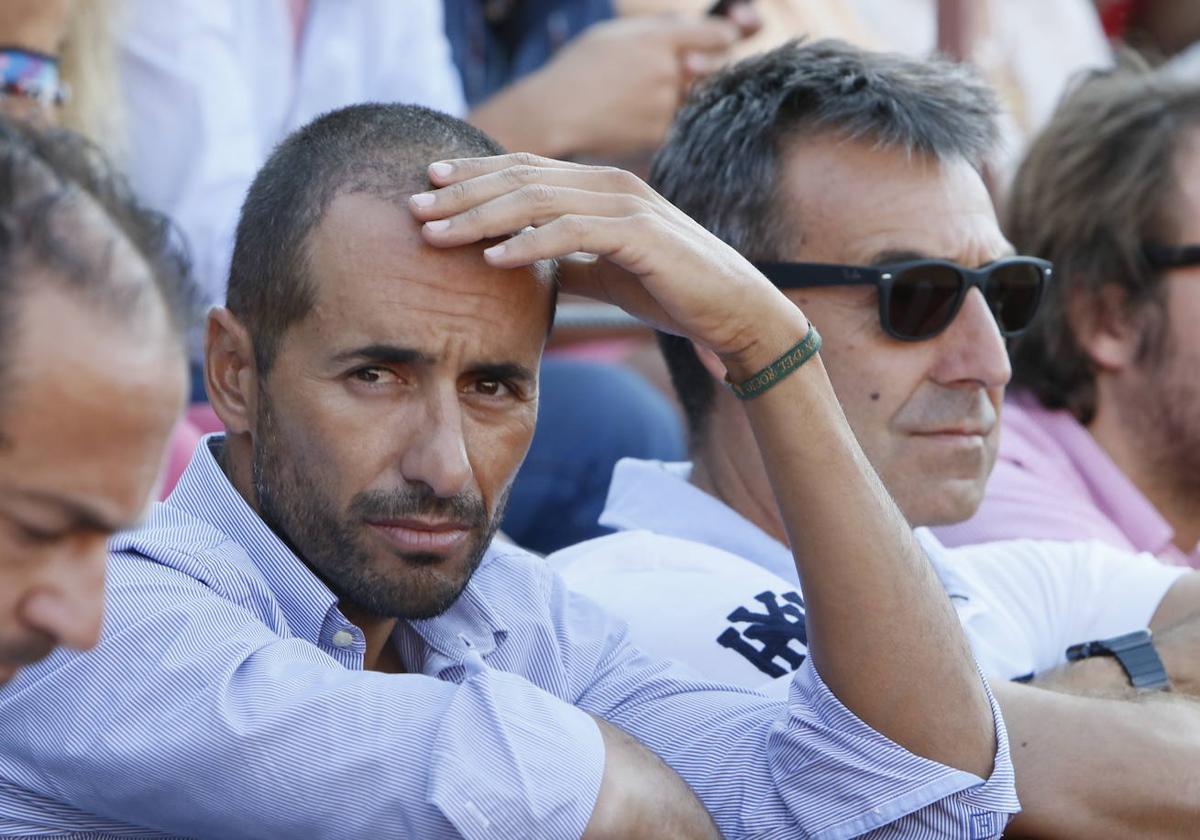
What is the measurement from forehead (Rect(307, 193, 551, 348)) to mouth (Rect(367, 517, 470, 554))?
23 cm

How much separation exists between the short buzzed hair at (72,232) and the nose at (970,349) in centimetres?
171

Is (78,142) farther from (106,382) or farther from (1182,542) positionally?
(1182,542)

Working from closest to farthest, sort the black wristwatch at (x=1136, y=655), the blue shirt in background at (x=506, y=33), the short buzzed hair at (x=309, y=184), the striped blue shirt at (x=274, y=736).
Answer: the striped blue shirt at (x=274, y=736) < the short buzzed hair at (x=309, y=184) < the black wristwatch at (x=1136, y=655) < the blue shirt in background at (x=506, y=33)

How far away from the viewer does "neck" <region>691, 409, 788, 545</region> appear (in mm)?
3068

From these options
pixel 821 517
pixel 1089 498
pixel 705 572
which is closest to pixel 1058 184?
pixel 1089 498

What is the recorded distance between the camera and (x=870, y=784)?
2.26 m

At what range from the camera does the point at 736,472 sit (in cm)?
312

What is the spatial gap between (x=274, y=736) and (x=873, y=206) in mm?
1630

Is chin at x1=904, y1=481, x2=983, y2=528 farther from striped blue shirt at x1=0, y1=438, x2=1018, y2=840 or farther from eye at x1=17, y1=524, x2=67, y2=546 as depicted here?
eye at x1=17, y1=524, x2=67, y2=546

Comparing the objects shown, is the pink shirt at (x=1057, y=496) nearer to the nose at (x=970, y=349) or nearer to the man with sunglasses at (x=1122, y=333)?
the man with sunglasses at (x=1122, y=333)

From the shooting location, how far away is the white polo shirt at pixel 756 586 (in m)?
2.65

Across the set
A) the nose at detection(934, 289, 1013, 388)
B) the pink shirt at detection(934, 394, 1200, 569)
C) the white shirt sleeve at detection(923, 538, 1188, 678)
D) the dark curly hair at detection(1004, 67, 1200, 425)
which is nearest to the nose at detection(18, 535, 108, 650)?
the white shirt sleeve at detection(923, 538, 1188, 678)

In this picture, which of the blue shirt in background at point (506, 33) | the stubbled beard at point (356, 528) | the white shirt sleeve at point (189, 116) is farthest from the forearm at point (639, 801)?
the blue shirt in background at point (506, 33)

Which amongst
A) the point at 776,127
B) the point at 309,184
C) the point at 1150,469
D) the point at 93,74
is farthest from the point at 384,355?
the point at 1150,469
